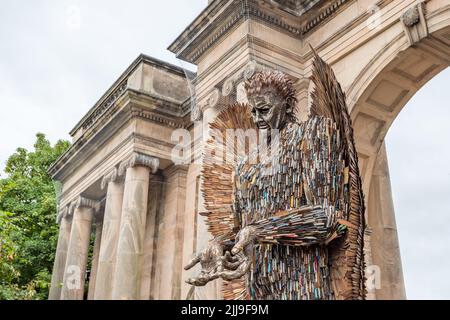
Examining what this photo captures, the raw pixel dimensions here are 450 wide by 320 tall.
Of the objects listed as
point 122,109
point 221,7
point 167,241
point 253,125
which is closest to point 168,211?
point 167,241

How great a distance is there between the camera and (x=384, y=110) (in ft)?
40.9

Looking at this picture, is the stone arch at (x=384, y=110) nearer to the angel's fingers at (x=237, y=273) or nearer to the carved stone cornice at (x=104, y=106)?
the angel's fingers at (x=237, y=273)

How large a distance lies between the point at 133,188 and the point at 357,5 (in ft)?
28.5

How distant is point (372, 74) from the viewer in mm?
11328

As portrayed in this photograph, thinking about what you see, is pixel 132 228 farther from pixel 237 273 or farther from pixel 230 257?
pixel 237 273

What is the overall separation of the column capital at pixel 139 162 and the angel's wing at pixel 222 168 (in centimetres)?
1305

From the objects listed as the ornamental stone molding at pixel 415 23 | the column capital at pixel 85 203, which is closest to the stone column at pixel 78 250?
the column capital at pixel 85 203

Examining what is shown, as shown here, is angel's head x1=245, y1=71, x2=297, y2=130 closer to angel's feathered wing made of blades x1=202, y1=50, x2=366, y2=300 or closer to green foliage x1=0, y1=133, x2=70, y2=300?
angel's feathered wing made of blades x1=202, y1=50, x2=366, y2=300

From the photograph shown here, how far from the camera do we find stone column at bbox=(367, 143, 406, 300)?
11.9 meters

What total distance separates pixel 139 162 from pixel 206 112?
4415 mm

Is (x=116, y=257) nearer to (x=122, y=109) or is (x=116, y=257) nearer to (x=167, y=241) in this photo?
(x=167, y=241)

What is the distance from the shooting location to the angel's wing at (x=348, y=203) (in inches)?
116

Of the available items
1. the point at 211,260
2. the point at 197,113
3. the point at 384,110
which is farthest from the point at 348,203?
the point at 197,113

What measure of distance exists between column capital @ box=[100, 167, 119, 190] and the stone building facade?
47mm
